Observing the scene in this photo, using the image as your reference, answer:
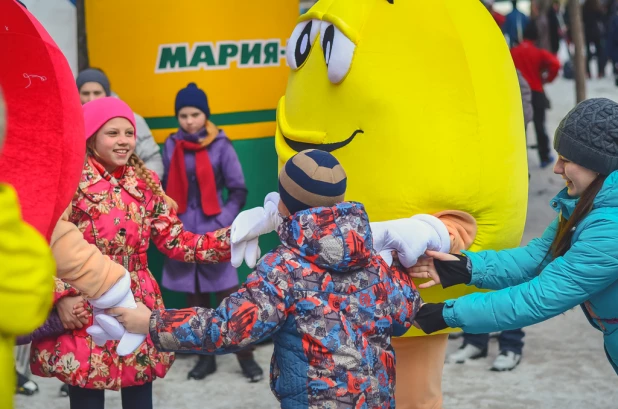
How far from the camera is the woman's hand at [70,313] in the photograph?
338 cm

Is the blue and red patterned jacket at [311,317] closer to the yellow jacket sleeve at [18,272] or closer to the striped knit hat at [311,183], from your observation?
the striped knit hat at [311,183]

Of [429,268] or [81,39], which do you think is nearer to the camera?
[429,268]

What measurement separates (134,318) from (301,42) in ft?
4.58

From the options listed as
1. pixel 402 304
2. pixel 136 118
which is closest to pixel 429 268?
pixel 402 304

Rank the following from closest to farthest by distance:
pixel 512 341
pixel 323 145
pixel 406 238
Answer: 1. pixel 406 238
2. pixel 323 145
3. pixel 512 341

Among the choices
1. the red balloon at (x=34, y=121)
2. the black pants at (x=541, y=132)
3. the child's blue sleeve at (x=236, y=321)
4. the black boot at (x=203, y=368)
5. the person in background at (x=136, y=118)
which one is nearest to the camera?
the red balloon at (x=34, y=121)

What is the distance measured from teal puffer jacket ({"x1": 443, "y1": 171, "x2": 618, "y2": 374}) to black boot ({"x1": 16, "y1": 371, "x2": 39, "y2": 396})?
2776 mm

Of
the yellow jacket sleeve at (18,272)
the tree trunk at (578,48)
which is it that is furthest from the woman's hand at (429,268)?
the tree trunk at (578,48)

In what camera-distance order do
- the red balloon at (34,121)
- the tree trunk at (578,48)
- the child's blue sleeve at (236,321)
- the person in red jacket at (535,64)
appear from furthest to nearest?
the person in red jacket at (535,64)
the tree trunk at (578,48)
the child's blue sleeve at (236,321)
the red balloon at (34,121)

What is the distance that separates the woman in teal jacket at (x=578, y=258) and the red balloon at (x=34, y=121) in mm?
1279

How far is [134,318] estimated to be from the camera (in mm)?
2840

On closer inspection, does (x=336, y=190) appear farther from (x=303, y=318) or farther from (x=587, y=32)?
(x=587, y=32)

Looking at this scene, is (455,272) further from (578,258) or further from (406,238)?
(578,258)

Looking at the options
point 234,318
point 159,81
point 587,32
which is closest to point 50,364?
point 234,318
